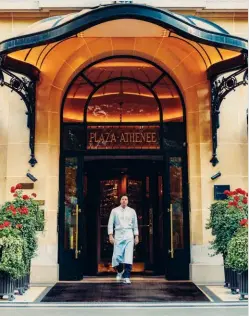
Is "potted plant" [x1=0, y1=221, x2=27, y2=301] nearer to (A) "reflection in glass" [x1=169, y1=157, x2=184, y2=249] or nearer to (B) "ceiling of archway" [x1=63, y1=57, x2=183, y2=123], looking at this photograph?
(B) "ceiling of archway" [x1=63, y1=57, x2=183, y2=123]

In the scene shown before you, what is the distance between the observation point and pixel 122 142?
39.0ft

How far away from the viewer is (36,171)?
11242 mm

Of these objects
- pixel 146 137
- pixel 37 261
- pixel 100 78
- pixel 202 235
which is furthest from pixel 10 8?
pixel 202 235

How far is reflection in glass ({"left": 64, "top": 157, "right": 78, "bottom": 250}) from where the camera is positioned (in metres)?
11.4

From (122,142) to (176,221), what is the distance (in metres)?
2.39

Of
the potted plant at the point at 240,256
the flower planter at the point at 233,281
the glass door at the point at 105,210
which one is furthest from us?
the glass door at the point at 105,210

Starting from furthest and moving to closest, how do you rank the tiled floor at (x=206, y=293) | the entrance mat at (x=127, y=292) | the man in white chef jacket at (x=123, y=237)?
the man in white chef jacket at (x=123, y=237), the entrance mat at (x=127, y=292), the tiled floor at (x=206, y=293)

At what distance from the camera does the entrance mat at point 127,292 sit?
28.7 ft

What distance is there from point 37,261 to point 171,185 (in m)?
3.70

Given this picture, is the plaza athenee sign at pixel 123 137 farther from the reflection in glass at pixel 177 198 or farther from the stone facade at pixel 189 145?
the stone facade at pixel 189 145

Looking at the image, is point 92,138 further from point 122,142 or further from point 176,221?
point 176,221

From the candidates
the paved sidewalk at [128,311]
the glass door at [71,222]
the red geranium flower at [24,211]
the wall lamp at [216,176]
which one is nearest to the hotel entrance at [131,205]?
the glass door at [71,222]

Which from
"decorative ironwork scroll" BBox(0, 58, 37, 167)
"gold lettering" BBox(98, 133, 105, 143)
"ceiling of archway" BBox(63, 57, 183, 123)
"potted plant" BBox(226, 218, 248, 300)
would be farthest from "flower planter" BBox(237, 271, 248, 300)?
"decorative ironwork scroll" BBox(0, 58, 37, 167)

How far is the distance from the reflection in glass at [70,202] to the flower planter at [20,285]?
2.14 m
